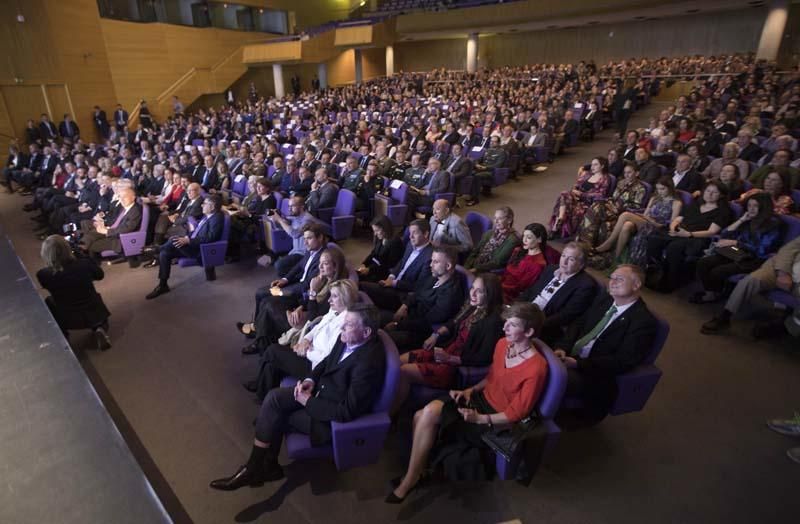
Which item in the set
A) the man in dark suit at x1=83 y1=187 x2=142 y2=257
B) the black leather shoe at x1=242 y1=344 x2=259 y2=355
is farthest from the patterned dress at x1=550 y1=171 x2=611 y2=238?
the man in dark suit at x1=83 y1=187 x2=142 y2=257

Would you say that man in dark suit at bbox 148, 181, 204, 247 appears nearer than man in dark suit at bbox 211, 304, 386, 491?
No

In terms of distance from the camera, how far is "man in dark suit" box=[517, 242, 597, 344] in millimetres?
2627

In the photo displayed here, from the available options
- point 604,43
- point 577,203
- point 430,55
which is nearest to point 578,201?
point 577,203

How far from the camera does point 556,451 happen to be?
2.32 meters

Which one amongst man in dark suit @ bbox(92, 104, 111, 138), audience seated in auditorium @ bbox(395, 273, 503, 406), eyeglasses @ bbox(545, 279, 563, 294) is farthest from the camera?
man in dark suit @ bbox(92, 104, 111, 138)

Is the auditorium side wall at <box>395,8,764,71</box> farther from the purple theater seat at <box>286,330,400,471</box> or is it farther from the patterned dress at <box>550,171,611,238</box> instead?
the purple theater seat at <box>286,330,400,471</box>

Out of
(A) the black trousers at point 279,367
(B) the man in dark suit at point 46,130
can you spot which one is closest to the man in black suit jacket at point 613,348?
(A) the black trousers at point 279,367

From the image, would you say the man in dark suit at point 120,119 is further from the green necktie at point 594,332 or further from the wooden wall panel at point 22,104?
the green necktie at point 594,332

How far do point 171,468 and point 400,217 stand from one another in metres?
3.66

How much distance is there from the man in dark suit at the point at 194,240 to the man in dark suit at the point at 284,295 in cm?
123

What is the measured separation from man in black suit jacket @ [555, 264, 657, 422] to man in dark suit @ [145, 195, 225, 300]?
3397mm

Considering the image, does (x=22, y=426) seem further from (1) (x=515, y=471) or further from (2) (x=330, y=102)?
(2) (x=330, y=102)

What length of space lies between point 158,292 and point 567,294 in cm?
369

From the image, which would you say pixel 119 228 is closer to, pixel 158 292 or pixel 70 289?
pixel 158 292
